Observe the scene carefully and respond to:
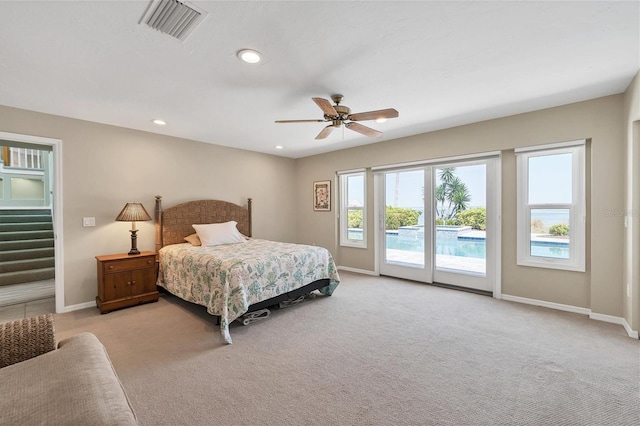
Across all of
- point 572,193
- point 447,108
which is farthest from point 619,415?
point 447,108

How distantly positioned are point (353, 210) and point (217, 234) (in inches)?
107

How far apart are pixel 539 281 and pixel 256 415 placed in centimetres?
377

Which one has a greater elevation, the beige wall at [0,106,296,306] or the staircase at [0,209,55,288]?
the beige wall at [0,106,296,306]

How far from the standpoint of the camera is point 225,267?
2.98 m

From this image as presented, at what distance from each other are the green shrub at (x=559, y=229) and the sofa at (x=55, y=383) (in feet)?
14.8

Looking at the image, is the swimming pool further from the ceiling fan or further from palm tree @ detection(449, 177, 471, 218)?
the ceiling fan

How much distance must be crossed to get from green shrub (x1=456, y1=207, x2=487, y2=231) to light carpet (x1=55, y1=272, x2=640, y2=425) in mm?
1188

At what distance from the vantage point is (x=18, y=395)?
1.08m

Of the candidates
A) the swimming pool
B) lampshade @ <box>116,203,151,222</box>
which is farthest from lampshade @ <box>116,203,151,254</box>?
the swimming pool

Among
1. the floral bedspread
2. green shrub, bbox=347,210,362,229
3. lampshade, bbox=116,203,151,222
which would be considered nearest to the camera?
the floral bedspread

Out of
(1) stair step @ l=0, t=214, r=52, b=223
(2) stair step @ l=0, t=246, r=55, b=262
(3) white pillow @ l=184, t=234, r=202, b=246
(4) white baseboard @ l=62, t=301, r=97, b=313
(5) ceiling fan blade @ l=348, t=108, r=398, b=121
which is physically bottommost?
(4) white baseboard @ l=62, t=301, r=97, b=313

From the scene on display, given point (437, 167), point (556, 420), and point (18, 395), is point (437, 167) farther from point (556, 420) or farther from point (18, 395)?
point (18, 395)

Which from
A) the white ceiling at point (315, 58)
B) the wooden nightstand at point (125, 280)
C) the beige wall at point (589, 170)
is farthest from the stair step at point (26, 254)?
the beige wall at point (589, 170)

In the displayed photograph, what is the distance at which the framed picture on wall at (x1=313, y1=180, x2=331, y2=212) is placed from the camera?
→ 596cm
